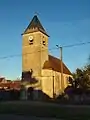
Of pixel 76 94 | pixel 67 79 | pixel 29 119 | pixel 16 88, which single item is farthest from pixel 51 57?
pixel 29 119

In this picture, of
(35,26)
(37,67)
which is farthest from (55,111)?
(35,26)

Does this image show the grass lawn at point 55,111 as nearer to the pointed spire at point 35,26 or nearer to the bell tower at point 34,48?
the bell tower at point 34,48

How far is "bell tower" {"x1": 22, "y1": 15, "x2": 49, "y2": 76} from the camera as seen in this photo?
63.1m

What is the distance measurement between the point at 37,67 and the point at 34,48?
188 inches

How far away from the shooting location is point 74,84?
2486 inches

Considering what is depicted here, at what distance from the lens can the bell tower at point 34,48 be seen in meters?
63.1

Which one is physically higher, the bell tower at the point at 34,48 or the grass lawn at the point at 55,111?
the bell tower at the point at 34,48

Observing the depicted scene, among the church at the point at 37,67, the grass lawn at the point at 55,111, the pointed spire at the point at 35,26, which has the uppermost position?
the pointed spire at the point at 35,26

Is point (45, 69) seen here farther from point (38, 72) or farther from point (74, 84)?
point (74, 84)

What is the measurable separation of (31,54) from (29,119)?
46.3m

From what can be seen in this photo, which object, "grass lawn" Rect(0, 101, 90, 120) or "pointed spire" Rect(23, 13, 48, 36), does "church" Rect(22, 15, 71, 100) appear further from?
"grass lawn" Rect(0, 101, 90, 120)

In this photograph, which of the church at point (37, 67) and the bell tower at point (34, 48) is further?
the bell tower at point (34, 48)

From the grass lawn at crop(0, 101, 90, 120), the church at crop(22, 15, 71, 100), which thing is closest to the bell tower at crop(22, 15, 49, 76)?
the church at crop(22, 15, 71, 100)

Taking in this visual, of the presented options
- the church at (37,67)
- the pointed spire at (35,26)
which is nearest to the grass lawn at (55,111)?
the church at (37,67)
